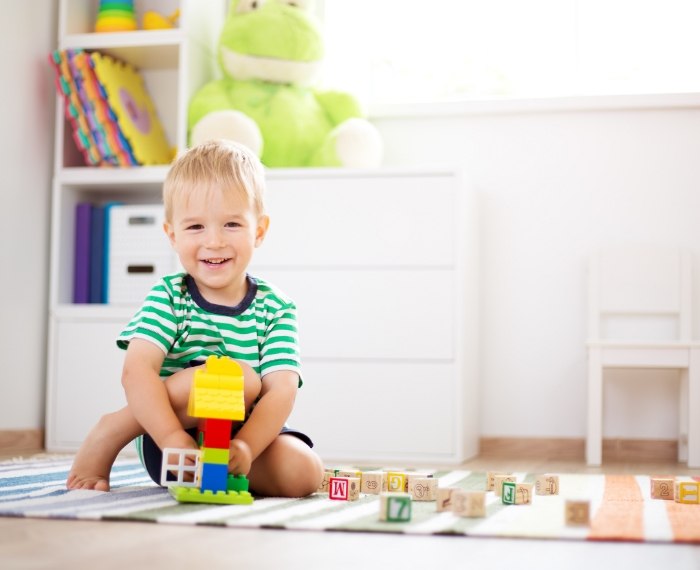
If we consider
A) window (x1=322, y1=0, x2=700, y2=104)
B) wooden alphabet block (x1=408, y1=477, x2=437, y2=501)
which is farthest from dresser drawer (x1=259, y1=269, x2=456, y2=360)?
wooden alphabet block (x1=408, y1=477, x2=437, y2=501)

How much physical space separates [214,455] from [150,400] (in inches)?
6.7

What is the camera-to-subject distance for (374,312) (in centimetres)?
260

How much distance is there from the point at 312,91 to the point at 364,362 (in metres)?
0.85

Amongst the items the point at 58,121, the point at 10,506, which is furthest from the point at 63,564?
the point at 58,121

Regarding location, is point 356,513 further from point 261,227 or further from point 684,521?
point 261,227

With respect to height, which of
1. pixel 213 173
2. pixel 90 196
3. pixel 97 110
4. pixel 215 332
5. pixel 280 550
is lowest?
pixel 280 550

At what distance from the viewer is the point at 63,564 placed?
96cm

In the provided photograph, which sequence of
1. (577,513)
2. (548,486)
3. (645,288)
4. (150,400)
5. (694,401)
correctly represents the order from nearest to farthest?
(577,513) < (150,400) < (548,486) < (694,401) < (645,288)

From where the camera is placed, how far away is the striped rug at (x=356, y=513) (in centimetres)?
117

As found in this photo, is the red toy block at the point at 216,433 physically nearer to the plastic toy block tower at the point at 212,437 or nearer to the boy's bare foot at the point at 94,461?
the plastic toy block tower at the point at 212,437

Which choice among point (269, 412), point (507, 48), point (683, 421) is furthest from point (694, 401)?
point (269, 412)

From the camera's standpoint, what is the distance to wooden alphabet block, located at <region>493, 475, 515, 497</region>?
1507 millimetres

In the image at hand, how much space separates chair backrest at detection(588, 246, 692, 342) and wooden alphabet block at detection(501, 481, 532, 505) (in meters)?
1.35

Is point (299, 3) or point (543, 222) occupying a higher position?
point (299, 3)
